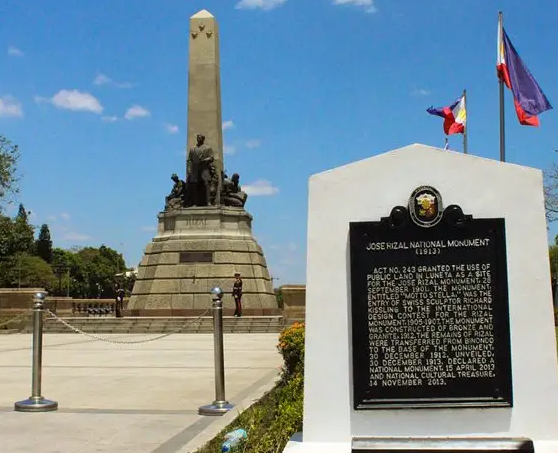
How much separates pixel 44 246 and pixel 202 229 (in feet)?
278

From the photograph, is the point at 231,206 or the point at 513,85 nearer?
the point at 513,85

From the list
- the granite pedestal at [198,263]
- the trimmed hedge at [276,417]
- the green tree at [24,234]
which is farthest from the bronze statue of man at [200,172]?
the green tree at [24,234]

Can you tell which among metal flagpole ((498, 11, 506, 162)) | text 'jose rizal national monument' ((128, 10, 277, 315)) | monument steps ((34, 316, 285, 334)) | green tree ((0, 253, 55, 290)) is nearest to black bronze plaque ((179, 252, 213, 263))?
text 'jose rizal national monument' ((128, 10, 277, 315))

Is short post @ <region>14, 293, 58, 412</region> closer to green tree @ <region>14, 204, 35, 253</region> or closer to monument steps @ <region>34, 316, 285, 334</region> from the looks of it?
monument steps @ <region>34, 316, 285, 334</region>

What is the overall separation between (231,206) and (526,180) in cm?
2452

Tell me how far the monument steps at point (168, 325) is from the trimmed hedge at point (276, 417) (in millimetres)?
15055

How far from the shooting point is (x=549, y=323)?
15.5ft

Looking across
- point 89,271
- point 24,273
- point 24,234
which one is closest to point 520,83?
point 24,234

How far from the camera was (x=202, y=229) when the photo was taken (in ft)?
91.8

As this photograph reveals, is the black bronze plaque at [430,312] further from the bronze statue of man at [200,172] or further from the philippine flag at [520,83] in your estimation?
the bronze statue of man at [200,172]

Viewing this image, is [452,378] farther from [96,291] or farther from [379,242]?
[96,291]

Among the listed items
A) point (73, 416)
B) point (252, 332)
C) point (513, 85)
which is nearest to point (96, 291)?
point (252, 332)

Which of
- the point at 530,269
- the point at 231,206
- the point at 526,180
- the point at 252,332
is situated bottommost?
the point at 252,332

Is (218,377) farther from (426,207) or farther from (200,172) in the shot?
(200,172)
